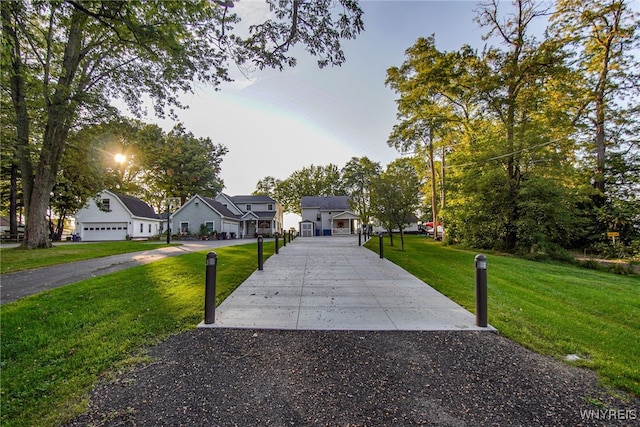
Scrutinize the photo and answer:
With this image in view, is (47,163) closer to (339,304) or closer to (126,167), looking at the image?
(339,304)

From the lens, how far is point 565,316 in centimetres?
447

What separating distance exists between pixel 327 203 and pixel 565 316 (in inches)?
1377

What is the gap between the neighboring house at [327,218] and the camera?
122 ft

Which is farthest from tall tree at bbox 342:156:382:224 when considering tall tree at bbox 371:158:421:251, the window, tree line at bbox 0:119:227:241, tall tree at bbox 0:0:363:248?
tall tree at bbox 0:0:363:248

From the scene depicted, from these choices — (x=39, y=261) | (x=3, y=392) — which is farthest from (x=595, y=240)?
(x=39, y=261)

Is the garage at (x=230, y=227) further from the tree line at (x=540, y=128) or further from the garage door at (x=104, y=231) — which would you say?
the tree line at (x=540, y=128)

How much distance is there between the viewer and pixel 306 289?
596 centimetres

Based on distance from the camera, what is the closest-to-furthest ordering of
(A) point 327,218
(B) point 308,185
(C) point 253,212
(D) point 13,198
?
(D) point 13,198 < (C) point 253,212 < (A) point 327,218 < (B) point 308,185

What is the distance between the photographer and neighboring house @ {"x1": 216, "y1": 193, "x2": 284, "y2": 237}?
115 ft

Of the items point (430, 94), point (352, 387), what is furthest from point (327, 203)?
point (352, 387)

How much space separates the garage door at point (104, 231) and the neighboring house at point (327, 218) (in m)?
20.0

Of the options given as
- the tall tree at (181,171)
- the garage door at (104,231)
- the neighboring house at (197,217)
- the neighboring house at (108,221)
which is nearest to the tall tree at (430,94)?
the neighboring house at (197,217)

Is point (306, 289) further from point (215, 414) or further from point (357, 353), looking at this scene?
point (215, 414)

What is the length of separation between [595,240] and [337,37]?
20410 millimetres
